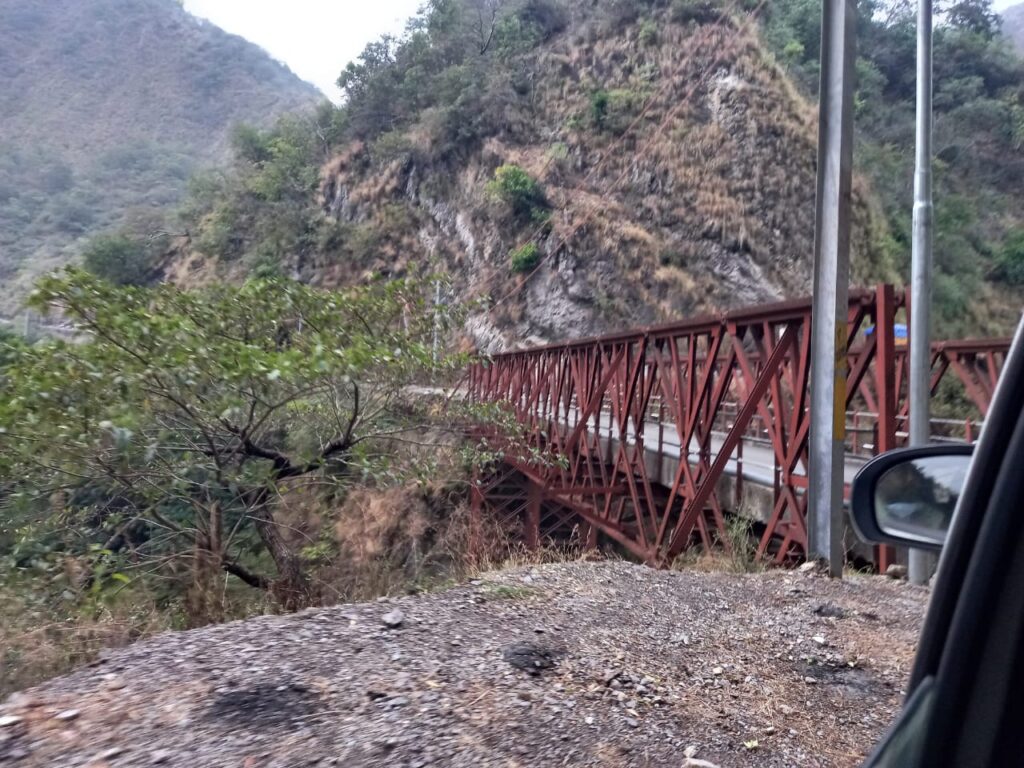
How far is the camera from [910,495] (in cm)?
181

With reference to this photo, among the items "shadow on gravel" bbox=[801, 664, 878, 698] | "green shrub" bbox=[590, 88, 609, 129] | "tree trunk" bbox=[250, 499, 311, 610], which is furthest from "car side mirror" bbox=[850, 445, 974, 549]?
"green shrub" bbox=[590, 88, 609, 129]

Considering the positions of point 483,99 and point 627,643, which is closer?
point 627,643

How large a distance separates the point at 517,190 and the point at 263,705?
33306mm

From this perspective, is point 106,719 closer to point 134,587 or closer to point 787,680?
point 787,680

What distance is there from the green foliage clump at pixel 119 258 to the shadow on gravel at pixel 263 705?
39274mm

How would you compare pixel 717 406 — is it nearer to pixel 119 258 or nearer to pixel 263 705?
pixel 263 705

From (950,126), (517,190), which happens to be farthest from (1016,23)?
(517,190)

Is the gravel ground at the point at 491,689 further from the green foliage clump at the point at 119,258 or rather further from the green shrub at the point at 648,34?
the green shrub at the point at 648,34

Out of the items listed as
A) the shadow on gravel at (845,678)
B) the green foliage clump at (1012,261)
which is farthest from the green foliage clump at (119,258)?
the green foliage clump at (1012,261)

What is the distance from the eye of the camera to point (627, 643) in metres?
3.84

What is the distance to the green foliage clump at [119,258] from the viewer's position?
37406mm

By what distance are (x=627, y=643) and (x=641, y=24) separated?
42.8m

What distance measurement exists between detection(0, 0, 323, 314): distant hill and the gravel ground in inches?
1978

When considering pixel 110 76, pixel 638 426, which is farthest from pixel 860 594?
pixel 110 76
